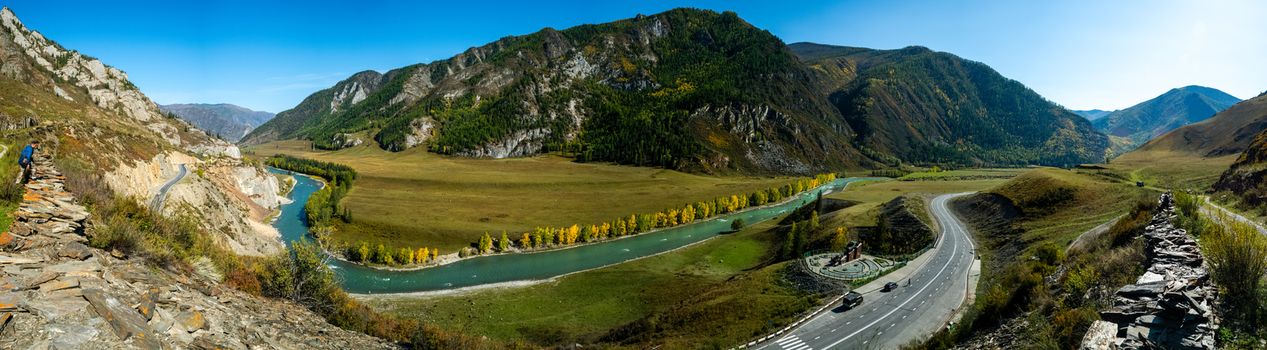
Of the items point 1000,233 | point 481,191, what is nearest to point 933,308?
point 1000,233

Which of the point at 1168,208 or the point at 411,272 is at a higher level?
the point at 1168,208

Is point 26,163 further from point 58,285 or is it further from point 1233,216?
point 1233,216

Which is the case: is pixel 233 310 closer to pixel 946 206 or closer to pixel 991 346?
pixel 991 346

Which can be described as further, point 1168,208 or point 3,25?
point 3,25

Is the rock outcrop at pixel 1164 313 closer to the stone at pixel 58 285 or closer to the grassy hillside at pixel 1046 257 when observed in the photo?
the grassy hillside at pixel 1046 257

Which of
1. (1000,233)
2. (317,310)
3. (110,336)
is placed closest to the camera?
(110,336)

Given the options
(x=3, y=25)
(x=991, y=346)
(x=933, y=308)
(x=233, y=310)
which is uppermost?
(x=3, y=25)

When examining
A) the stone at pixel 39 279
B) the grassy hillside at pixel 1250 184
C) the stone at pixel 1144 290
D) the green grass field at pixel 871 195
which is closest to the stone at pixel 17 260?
the stone at pixel 39 279
